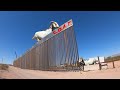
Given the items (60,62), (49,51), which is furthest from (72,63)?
(49,51)

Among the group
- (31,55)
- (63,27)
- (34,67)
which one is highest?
(63,27)
